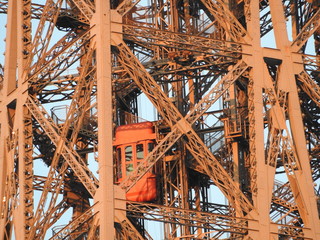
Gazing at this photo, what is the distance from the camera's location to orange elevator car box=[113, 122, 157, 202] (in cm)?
5169

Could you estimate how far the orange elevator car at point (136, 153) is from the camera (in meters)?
51.7

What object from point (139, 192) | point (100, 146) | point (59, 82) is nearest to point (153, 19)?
point (59, 82)

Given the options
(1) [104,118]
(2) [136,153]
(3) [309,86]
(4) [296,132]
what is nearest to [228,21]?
(3) [309,86]

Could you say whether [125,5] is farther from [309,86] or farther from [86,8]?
[309,86]

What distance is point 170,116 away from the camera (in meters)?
48.2

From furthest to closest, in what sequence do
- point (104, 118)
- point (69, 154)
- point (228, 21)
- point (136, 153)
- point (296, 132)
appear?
point (136, 153)
point (228, 21)
point (296, 132)
point (69, 154)
point (104, 118)

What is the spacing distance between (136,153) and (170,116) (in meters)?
→ 3.84

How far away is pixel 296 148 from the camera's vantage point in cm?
4981

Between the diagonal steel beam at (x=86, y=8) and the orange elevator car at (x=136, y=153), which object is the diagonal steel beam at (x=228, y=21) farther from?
the orange elevator car at (x=136, y=153)

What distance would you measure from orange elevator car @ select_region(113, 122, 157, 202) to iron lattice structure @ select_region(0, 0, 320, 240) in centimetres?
83

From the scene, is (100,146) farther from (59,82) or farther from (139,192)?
(59,82)

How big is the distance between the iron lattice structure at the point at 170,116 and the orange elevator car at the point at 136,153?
0.83 meters

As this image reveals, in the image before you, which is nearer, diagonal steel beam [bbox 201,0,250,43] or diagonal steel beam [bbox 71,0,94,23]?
diagonal steel beam [bbox 71,0,94,23]

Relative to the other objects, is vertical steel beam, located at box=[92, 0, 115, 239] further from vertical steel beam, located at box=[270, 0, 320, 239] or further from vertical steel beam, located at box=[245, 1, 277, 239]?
vertical steel beam, located at box=[270, 0, 320, 239]
